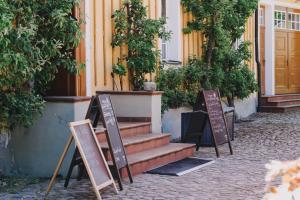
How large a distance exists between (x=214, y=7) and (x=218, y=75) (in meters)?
1.53

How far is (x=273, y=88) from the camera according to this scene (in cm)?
1673

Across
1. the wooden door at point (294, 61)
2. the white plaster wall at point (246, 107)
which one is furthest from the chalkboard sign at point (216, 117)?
the wooden door at point (294, 61)

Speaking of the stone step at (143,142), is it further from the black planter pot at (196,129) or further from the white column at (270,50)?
the white column at (270,50)

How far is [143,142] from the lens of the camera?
7.95 metres

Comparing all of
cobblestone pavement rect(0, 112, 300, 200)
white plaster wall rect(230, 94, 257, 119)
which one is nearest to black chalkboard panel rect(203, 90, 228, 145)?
cobblestone pavement rect(0, 112, 300, 200)

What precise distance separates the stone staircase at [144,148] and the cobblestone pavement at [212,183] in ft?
0.86

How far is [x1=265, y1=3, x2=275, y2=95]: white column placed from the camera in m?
16.7

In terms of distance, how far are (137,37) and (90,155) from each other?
159 inches

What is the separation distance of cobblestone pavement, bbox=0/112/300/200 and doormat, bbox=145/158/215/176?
13 centimetres

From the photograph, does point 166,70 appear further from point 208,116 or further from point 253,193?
point 253,193

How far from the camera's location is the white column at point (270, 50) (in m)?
16.7

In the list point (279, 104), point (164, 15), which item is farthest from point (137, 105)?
point (279, 104)

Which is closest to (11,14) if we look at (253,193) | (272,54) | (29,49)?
(29,49)

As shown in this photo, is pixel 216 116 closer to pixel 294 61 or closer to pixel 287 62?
pixel 287 62
